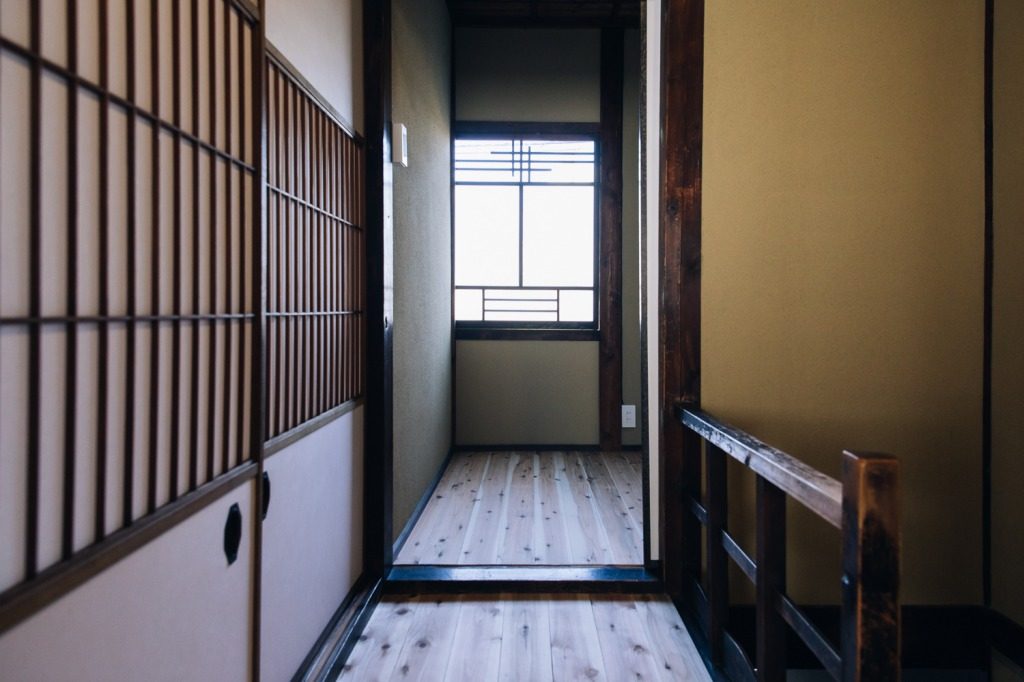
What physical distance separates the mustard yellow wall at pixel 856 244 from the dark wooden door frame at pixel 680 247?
6 cm

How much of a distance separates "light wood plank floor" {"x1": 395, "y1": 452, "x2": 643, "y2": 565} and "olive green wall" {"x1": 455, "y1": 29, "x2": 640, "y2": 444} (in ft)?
0.98

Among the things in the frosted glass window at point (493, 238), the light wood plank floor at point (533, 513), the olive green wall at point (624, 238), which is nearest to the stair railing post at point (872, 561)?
the light wood plank floor at point (533, 513)

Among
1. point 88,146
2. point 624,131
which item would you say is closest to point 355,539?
point 88,146

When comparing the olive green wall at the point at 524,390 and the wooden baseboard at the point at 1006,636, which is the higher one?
the olive green wall at the point at 524,390

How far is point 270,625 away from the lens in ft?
4.92

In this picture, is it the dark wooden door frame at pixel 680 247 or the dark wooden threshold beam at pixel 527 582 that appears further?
the dark wooden threshold beam at pixel 527 582

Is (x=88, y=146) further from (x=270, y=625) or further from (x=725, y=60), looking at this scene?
(x=725, y=60)

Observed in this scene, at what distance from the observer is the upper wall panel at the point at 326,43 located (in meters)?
1.58

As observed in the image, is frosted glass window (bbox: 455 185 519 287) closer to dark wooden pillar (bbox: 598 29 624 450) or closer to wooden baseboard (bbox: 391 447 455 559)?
dark wooden pillar (bbox: 598 29 624 450)

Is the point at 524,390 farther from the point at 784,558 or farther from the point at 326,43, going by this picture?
the point at 784,558

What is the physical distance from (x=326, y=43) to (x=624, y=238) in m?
3.25

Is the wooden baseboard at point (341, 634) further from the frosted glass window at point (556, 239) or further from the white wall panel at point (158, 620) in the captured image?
the frosted glass window at point (556, 239)

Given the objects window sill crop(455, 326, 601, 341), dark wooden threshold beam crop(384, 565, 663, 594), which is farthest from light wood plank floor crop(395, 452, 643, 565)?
window sill crop(455, 326, 601, 341)

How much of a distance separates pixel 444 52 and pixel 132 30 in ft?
12.3
